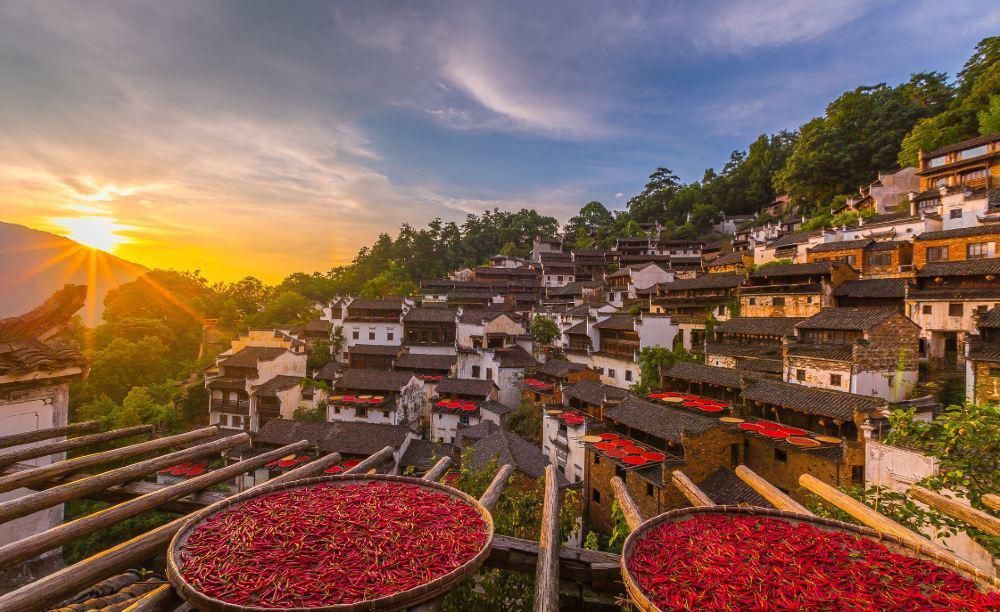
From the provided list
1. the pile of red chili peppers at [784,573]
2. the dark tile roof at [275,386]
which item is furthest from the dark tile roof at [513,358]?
the pile of red chili peppers at [784,573]

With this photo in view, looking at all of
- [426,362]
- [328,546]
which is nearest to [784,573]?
[328,546]

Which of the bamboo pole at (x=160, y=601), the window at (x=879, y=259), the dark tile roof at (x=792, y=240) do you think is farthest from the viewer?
the dark tile roof at (x=792, y=240)

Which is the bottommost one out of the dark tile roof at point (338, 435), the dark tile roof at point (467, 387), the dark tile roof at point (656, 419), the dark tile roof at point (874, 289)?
the dark tile roof at point (338, 435)

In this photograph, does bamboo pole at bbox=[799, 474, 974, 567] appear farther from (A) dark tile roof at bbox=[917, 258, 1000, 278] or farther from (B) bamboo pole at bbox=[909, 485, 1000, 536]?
(A) dark tile roof at bbox=[917, 258, 1000, 278]

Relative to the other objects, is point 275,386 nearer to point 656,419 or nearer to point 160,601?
point 656,419

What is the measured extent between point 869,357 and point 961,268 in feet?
32.6

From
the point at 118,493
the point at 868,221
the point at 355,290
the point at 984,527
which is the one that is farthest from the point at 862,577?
the point at 355,290

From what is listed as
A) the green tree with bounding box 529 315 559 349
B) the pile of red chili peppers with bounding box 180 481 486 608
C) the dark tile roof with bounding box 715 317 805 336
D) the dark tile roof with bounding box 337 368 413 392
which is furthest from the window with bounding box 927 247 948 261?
the dark tile roof with bounding box 337 368 413 392

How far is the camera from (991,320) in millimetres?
18953

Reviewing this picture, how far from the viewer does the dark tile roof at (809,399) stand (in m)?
18.3

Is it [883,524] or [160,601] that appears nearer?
[160,601]

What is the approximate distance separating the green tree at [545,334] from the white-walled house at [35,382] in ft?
121

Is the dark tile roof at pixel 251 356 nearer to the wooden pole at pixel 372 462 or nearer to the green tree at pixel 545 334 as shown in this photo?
the green tree at pixel 545 334

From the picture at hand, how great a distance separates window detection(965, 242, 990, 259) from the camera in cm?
2582
